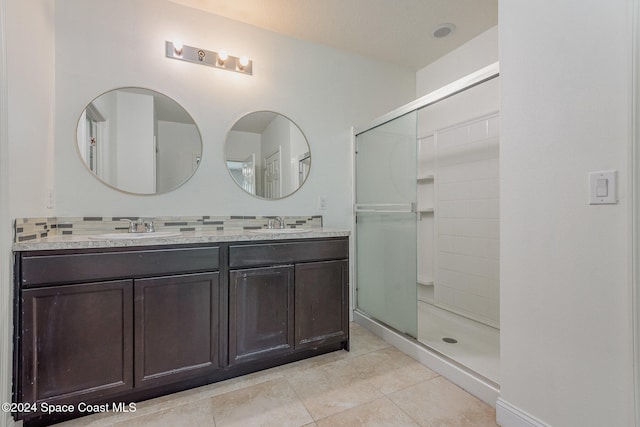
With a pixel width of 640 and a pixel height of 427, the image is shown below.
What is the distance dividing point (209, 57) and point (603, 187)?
2.46 meters

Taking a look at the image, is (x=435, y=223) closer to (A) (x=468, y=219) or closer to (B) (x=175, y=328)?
(A) (x=468, y=219)

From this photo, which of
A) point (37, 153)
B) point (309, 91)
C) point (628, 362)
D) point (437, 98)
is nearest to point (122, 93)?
point (37, 153)

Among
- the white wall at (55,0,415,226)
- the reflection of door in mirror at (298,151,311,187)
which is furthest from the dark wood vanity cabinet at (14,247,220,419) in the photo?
the reflection of door in mirror at (298,151,311,187)

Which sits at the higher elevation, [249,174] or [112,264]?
[249,174]

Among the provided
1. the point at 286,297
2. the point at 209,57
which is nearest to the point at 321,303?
the point at 286,297

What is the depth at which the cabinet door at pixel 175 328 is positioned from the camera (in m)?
1.52

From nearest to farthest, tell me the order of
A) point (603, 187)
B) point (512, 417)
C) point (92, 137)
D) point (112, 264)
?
point (603, 187) < point (512, 417) < point (112, 264) < point (92, 137)

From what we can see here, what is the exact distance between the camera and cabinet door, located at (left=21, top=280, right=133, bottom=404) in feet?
4.33

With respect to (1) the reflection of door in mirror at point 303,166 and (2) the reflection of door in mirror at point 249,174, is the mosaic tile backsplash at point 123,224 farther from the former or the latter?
(1) the reflection of door in mirror at point 303,166

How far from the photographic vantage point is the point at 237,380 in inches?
70.9

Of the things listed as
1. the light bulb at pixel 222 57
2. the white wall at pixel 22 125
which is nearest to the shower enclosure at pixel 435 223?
the light bulb at pixel 222 57

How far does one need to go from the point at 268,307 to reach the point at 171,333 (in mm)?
550

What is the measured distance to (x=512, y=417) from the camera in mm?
1355

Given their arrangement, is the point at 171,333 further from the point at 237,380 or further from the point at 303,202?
the point at 303,202
